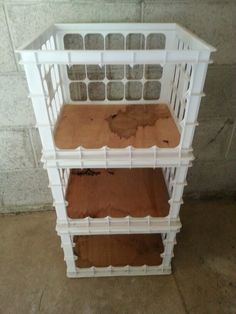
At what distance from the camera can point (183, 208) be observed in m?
1.63

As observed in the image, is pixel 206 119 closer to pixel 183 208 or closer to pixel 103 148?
pixel 183 208

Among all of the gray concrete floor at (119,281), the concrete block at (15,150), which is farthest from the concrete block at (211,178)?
the concrete block at (15,150)

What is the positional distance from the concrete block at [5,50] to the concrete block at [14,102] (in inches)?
1.4

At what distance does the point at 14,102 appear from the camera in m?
1.25

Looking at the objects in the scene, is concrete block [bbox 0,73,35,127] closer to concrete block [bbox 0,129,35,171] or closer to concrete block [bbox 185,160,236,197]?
concrete block [bbox 0,129,35,171]

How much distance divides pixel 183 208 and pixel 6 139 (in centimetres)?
105

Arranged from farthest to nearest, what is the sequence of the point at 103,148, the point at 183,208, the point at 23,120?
the point at 183,208 < the point at 23,120 < the point at 103,148

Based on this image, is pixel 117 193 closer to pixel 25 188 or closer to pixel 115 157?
pixel 115 157

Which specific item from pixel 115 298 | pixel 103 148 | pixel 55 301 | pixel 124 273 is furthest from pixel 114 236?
pixel 103 148

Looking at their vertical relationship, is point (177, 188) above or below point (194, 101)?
below

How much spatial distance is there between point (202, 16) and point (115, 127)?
0.59 metres

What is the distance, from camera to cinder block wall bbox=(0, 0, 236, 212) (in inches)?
42.4

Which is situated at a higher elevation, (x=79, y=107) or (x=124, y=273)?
(x=79, y=107)

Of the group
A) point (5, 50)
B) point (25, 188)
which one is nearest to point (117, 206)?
point (25, 188)
